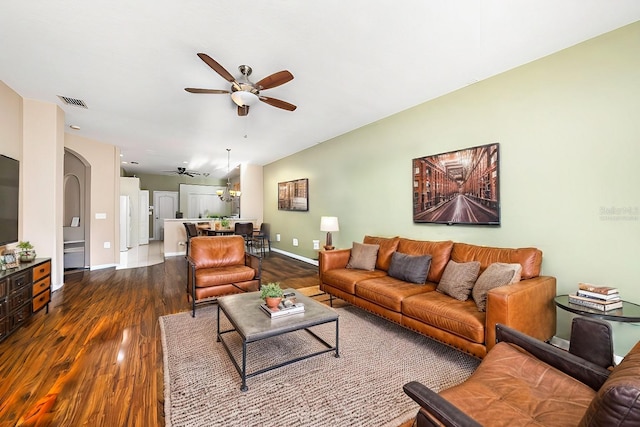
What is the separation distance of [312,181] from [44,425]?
534 cm

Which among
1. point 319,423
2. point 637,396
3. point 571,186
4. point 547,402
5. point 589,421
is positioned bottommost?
point 319,423

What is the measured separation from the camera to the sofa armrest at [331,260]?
12.6ft

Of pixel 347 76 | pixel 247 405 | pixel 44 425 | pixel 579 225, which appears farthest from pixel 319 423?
pixel 347 76

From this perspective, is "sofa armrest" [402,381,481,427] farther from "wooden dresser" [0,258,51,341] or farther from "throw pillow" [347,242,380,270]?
"wooden dresser" [0,258,51,341]

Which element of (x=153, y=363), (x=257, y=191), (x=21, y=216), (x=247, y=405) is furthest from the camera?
(x=257, y=191)

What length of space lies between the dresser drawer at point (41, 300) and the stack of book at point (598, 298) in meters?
5.18

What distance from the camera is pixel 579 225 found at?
8.19ft

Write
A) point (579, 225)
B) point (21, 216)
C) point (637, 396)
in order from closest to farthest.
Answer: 1. point (637, 396)
2. point (579, 225)
3. point (21, 216)

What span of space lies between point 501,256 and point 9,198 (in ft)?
17.6

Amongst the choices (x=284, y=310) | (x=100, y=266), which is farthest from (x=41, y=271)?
(x=100, y=266)

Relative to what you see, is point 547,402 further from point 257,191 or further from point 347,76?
point 257,191

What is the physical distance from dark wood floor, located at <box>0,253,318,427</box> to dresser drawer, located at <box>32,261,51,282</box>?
1.60ft

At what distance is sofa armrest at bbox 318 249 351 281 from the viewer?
385 cm

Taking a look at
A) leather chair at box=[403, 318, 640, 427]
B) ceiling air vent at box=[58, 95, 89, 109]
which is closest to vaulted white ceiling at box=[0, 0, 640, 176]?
ceiling air vent at box=[58, 95, 89, 109]
